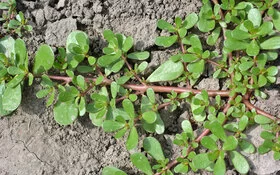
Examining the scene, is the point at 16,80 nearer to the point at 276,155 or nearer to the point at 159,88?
the point at 159,88

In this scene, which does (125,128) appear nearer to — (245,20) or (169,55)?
(169,55)

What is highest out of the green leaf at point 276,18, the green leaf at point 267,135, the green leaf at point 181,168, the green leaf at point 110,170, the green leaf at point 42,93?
the green leaf at point 276,18

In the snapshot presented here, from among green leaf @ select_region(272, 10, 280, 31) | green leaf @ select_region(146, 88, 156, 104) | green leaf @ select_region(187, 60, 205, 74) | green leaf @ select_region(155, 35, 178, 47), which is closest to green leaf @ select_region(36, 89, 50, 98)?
green leaf @ select_region(146, 88, 156, 104)

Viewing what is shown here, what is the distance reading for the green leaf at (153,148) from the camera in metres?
2.31

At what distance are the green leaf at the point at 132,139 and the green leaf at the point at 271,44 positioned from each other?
768 millimetres

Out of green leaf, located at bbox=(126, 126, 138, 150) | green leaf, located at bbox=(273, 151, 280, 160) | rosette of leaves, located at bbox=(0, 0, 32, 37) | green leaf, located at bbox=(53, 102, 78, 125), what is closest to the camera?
green leaf, located at bbox=(273, 151, 280, 160)

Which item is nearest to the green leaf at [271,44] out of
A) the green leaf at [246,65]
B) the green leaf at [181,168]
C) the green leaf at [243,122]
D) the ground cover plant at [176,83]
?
the ground cover plant at [176,83]

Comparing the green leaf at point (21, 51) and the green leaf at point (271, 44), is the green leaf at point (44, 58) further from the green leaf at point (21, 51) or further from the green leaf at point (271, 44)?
the green leaf at point (271, 44)

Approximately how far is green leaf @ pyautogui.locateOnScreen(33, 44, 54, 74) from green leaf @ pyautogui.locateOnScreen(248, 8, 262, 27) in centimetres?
105

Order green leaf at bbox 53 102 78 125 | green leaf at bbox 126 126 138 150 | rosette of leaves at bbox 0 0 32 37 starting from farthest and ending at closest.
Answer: rosette of leaves at bbox 0 0 32 37 < green leaf at bbox 53 102 78 125 < green leaf at bbox 126 126 138 150

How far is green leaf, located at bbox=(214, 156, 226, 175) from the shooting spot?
2189 millimetres

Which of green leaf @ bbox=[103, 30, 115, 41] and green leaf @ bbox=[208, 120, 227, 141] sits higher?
green leaf @ bbox=[103, 30, 115, 41]

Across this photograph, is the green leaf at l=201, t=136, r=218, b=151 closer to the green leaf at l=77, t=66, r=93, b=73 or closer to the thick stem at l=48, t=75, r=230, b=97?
the thick stem at l=48, t=75, r=230, b=97

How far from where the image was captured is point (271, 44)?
2.25m
